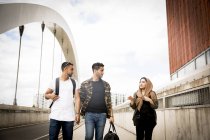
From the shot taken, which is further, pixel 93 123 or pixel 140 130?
pixel 140 130

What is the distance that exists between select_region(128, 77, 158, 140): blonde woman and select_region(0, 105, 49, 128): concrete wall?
10.8 metres

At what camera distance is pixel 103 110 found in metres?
4.59

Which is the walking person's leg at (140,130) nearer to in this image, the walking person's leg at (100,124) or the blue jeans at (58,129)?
the walking person's leg at (100,124)

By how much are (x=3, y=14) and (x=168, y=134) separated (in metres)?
14.5

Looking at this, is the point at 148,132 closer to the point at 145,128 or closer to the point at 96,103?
the point at 145,128

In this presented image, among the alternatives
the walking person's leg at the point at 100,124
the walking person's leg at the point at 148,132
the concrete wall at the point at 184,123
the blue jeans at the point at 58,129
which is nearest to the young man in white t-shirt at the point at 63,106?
the blue jeans at the point at 58,129

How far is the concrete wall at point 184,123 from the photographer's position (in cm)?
414

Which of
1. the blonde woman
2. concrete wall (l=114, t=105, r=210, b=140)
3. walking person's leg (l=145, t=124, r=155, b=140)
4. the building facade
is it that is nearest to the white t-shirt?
the blonde woman

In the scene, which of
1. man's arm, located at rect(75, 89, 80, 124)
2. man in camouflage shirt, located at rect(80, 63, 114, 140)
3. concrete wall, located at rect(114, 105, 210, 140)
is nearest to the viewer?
concrete wall, located at rect(114, 105, 210, 140)

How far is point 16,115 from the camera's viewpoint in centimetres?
1712

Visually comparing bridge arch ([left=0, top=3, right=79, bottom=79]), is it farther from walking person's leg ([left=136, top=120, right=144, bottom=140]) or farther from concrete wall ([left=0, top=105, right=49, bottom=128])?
walking person's leg ([left=136, top=120, right=144, bottom=140])

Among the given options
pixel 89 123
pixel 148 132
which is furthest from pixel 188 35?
pixel 89 123

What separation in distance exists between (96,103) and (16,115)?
45.3 ft

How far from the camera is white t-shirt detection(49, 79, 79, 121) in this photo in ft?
13.7
